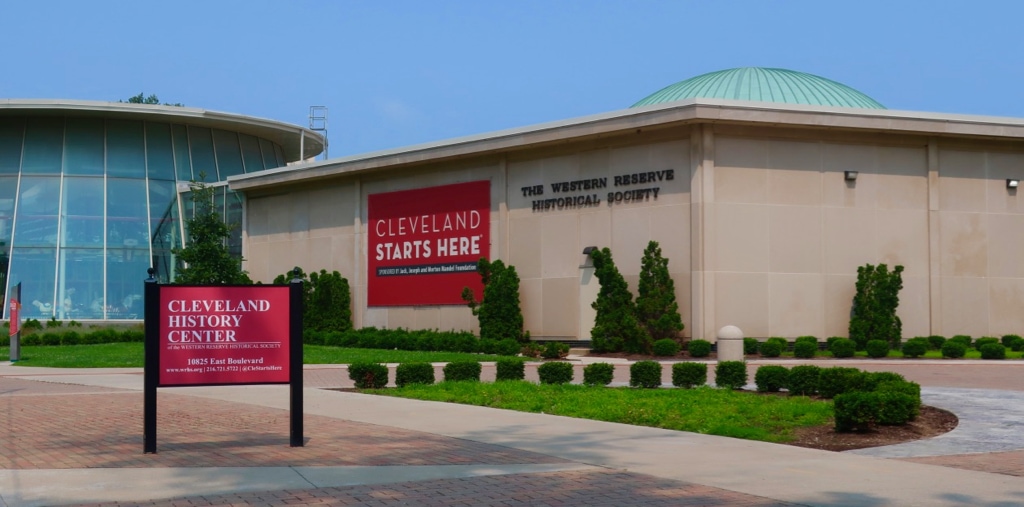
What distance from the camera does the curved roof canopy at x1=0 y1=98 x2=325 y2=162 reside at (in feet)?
170

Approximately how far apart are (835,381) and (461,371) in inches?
299

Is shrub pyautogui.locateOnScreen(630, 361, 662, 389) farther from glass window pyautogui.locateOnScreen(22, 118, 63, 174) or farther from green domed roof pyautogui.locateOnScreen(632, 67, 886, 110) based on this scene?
glass window pyautogui.locateOnScreen(22, 118, 63, 174)

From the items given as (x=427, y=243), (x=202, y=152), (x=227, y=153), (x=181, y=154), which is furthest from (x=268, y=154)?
(x=427, y=243)

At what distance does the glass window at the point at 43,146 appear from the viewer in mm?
52219

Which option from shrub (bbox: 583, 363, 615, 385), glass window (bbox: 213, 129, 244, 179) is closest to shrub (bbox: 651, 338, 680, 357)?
shrub (bbox: 583, 363, 615, 385)

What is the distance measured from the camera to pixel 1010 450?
11930mm

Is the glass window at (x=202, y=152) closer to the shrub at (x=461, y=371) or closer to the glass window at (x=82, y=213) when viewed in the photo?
the glass window at (x=82, y=213)

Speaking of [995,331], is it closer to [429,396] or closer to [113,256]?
[429,396]

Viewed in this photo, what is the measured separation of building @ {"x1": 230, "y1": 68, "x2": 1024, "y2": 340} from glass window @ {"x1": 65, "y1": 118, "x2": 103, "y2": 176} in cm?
1948

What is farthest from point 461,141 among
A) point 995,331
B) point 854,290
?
point 995,331

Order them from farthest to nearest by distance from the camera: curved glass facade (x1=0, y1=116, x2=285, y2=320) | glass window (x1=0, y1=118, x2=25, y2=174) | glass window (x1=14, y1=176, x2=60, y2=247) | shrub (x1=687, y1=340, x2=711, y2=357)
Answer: glass window (x1=0, y1=118, x2=25, y2=174), glass window (x1=14, y1=176, x2=60, y2=247), curved glass facade (x1=0, y1=116, x2=285, y2=320), shrub (x1=687, y1=340, x2=711, y2=357)

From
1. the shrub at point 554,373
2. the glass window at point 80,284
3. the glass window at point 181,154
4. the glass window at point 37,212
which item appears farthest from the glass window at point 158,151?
the shrub at point 554,373

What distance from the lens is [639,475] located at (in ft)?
33.4

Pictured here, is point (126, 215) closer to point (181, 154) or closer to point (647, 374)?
point (181, 154)
